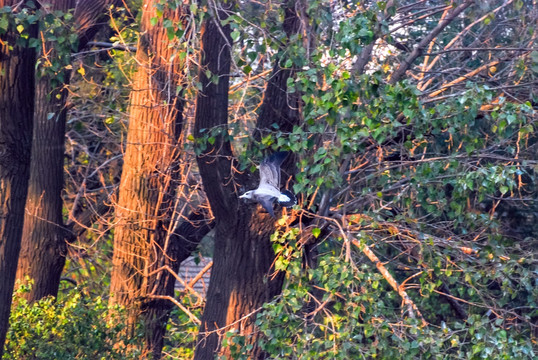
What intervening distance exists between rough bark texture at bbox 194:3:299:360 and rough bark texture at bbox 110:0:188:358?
1.10m

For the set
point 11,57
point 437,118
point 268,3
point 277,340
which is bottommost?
point 277,340

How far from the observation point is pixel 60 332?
246 inches

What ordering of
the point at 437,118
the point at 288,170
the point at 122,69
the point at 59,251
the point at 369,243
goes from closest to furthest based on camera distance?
the point at 437,118 → the point at 369,243 → the point at 288,170 → the point at 122,69 → the point at 59,251

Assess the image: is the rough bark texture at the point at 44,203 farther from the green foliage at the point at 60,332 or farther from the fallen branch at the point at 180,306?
the fallen branch at the point at 180,306

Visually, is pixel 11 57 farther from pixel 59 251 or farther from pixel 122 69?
pixel 59 251

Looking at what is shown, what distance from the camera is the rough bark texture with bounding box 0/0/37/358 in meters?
5.41

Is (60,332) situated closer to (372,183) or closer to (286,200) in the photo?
(286,200)

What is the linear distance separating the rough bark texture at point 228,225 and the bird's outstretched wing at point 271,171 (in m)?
0.37

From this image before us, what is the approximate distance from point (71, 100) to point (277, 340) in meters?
3.69

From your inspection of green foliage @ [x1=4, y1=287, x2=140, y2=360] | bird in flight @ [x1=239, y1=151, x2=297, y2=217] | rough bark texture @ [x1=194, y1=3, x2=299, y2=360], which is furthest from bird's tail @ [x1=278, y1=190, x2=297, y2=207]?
green foliage @ [x1=4, y1=287, x2=140, y2=360]

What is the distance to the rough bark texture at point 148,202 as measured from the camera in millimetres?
6691

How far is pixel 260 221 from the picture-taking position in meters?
5.73

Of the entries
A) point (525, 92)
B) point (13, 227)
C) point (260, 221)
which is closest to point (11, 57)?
point (13, 227)

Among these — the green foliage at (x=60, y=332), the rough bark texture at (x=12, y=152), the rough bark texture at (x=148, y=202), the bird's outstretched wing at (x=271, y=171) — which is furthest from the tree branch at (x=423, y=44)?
the green foliage at (x=60, y=332)
